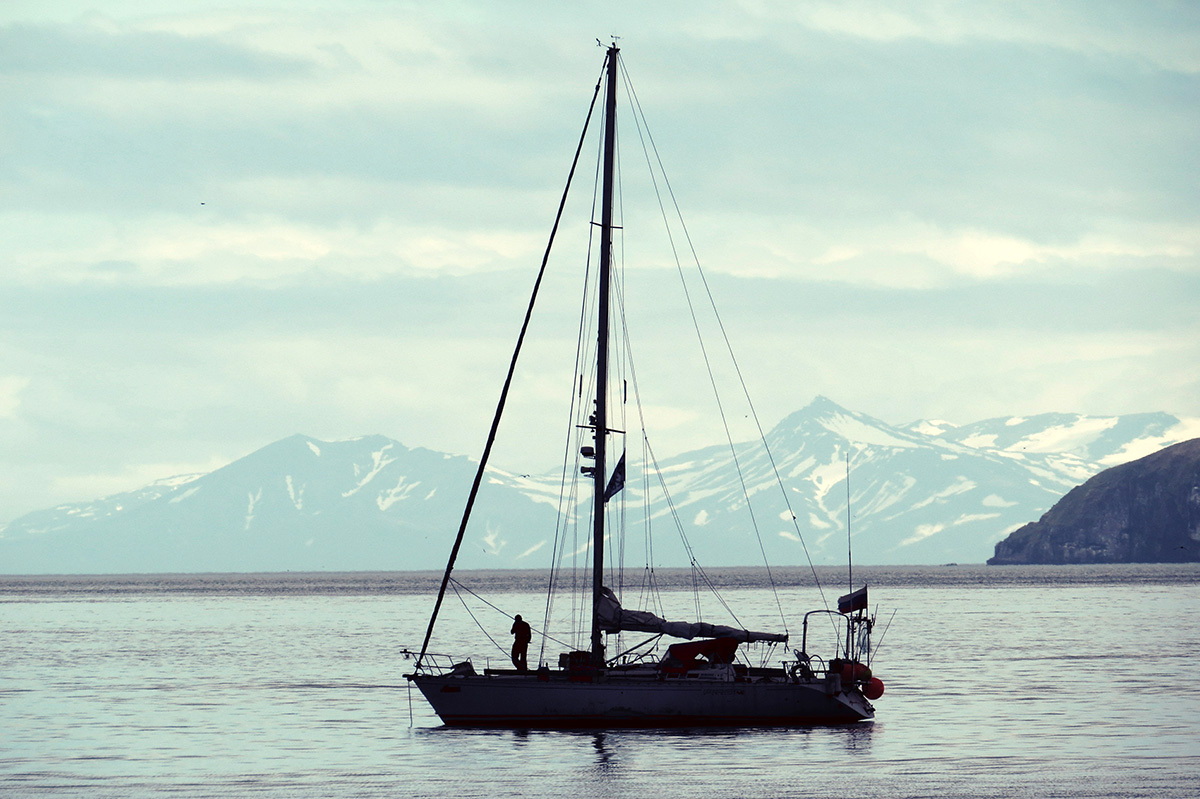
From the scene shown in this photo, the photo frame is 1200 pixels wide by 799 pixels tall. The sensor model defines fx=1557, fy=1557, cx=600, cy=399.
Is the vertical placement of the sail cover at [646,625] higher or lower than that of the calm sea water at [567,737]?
higher

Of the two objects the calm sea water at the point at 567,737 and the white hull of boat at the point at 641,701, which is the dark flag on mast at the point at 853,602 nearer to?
the white hull of boat at the point at 641,701

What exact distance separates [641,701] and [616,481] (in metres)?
7.56

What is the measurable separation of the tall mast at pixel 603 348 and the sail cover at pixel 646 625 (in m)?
0.28

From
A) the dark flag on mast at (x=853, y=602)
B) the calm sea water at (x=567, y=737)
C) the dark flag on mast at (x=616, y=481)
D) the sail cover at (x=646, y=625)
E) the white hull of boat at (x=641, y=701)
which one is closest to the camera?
the calm sea water at (x=567, y=737)

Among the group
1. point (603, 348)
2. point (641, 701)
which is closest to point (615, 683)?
point (641, 701)

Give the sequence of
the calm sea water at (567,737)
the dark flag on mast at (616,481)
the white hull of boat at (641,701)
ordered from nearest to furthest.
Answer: the calm sea water at (567,737) → the dark flag on mast at (616,481) → the white hull of boat at (641,701)

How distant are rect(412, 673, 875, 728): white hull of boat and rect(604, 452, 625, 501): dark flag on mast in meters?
6.63

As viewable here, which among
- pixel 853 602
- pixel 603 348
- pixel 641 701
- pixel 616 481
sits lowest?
pixel 641 701

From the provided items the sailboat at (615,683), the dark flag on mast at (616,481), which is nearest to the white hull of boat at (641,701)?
the sailboat at (615,683)

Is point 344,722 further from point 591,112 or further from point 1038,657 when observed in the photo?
point 1038,657

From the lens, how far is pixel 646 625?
172 ft

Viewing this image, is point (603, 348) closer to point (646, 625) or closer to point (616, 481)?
point (616, 481)

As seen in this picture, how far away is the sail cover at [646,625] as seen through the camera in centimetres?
5212

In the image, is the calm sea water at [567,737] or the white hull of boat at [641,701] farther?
the white hull of boat at [641,701]
